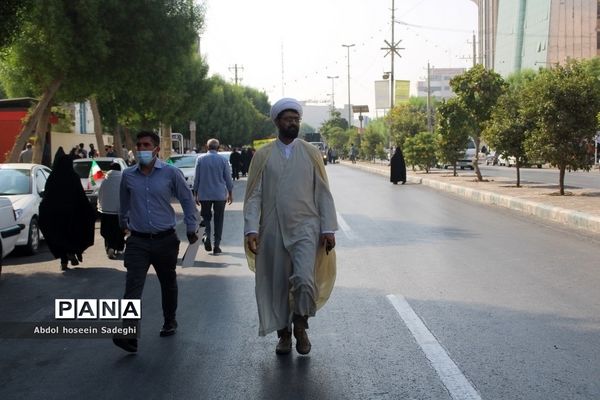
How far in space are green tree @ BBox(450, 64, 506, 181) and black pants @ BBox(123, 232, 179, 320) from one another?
2596cm

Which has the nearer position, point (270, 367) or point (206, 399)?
point (206, 399)

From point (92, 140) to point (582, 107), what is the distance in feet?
108

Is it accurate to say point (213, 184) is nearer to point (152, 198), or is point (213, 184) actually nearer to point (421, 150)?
point (152, 198)

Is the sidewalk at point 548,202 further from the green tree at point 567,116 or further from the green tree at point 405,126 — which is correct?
the green tree at point 405,126

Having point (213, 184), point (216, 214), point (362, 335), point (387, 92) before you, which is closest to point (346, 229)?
point (216, 214)

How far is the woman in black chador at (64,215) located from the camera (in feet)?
35.2

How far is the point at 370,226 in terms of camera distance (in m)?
15.6

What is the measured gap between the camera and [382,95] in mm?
66000

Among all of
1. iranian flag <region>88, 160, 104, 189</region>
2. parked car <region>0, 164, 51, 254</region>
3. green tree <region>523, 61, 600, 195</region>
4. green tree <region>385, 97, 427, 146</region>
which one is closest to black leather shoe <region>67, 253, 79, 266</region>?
parked car <region>0, 164, 51, 254</region>

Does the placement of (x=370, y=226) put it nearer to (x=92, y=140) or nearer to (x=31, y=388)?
(x=31, y=388)

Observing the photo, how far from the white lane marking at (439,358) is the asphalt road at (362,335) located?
12 millimetres

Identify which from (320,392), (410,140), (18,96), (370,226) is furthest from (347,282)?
(410,140)

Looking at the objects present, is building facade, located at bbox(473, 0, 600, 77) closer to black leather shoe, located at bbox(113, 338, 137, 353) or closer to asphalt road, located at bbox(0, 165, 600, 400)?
asphalt road, located at bbox(0, 165, 600, 400)

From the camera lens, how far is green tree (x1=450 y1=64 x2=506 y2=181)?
30.9 metres
